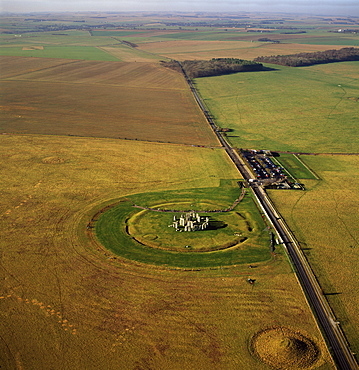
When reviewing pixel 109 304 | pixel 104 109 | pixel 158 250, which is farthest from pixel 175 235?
pixel 104 109

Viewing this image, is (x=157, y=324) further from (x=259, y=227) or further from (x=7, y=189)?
(x=7, y=189)

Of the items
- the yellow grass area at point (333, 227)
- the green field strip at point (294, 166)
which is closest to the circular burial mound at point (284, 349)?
the yellow grass area at point (333, 227)

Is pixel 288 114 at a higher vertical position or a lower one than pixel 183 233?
higher

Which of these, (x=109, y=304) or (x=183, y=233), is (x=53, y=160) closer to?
A: (x=183, y=233)

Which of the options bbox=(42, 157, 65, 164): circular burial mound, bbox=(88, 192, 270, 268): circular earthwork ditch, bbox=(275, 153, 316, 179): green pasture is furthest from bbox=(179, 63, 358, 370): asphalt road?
bbox=(42, 157, 65, 164): circular burial mound

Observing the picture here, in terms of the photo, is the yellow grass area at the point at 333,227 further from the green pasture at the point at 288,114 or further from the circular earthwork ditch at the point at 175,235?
the green pasture at the point at 288,114

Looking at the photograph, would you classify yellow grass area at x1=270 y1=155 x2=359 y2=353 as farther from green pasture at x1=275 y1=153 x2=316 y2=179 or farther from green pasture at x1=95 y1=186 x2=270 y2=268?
green pasture at x1=95 y1=186 x2=270 y2=268

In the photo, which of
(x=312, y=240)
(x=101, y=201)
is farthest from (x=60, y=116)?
(x=312, y=240)
